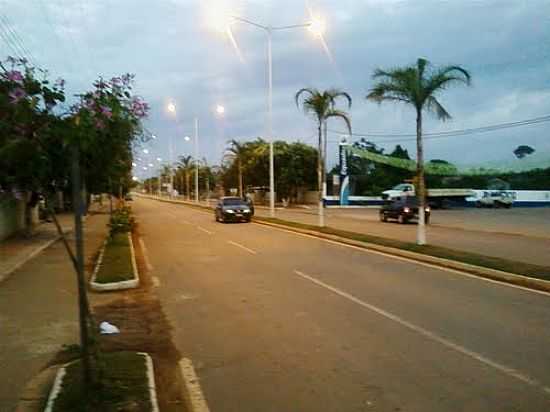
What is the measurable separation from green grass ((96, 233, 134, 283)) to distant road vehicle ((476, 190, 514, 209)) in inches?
1946

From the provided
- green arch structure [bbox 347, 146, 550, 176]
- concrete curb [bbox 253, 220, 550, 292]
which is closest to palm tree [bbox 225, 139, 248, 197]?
green arch structure [bbox 347, 146, 550, 176]

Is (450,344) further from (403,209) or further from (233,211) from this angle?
(233,211)

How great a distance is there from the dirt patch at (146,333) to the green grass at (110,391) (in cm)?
22

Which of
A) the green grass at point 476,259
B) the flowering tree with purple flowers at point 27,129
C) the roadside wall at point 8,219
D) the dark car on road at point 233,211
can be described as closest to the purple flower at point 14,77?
the flowering tree with purple flowers at point 27,129

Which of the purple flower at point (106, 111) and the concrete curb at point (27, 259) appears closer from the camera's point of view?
the purple flower at point (106, 111)

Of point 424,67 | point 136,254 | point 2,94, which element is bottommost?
point 136,254

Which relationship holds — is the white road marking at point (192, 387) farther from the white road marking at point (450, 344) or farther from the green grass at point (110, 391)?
the white road marking at point (450, 344)

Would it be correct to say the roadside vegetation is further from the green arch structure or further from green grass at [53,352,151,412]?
the green arch structure

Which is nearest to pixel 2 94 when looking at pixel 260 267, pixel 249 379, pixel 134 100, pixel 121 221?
pixel 134 100

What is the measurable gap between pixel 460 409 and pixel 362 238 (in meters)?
16.7

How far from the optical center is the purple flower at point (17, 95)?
524cm

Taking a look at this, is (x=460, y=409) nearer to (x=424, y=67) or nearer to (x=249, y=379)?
(x=249, y=379)

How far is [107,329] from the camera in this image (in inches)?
336

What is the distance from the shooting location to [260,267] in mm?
15023
